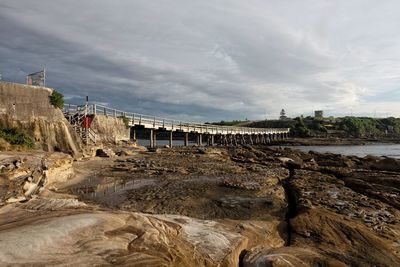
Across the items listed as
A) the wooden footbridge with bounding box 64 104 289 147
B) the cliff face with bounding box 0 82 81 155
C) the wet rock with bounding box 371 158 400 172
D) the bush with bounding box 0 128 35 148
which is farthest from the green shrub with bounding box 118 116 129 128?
the wet rock with bounding box 371 158 400 172

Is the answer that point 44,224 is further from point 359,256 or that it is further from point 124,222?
point 359,256

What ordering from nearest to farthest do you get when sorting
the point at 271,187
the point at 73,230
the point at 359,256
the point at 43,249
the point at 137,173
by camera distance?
the point at 43,249 < the point at 73,230 < the point at 359,256 < the point at 271,187 < the point at 137,173

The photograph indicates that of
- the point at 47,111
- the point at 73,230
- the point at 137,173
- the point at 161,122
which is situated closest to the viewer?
the point at 73,230

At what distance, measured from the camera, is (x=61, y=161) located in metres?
16.7

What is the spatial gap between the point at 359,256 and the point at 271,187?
27.0 ft

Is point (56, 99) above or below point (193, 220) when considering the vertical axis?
above

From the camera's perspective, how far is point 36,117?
816 inches

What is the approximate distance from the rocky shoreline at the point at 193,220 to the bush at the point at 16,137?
289 cm

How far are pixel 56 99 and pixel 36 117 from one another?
191 cm

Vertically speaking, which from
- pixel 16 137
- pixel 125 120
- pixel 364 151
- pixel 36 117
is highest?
pixel 125 120

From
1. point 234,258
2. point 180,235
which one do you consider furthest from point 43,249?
point 234,258

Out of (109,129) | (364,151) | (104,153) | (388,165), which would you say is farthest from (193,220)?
(364,151)

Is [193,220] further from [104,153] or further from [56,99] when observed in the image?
[104,153]

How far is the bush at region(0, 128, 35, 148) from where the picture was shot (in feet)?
59.3
